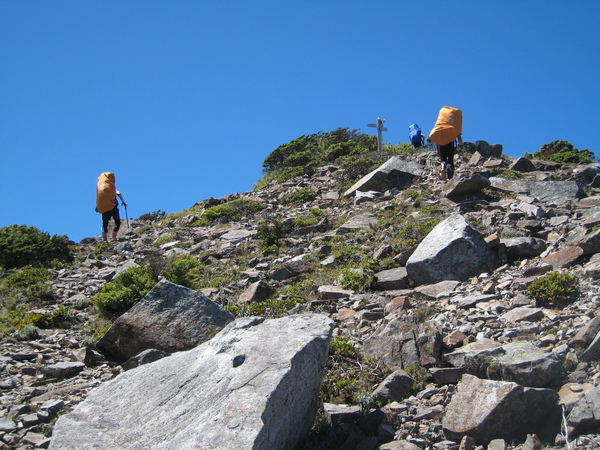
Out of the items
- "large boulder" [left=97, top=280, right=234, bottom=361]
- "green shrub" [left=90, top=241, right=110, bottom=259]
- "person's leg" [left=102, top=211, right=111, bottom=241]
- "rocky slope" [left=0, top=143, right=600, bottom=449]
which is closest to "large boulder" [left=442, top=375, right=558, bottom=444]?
"rocky slope" [left=0, top=143, right=600, bottom=449]

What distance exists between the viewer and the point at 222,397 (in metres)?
4.48

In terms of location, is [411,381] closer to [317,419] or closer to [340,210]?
[317,419]

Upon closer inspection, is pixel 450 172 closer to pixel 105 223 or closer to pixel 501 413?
pixel 105 223

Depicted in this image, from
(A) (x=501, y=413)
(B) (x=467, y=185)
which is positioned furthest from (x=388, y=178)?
(A) (x=501, y=413)

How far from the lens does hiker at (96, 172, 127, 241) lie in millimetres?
15477

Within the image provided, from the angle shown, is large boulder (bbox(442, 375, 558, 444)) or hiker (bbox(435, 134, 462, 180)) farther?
hiker (bbox(435, 134, 462, 180))

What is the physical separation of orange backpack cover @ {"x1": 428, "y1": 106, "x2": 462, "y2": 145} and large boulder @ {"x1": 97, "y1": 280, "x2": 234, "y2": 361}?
9073 mm

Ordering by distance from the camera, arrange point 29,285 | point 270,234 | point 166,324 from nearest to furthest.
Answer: point 166,324 < point 29,285 < point 270,234

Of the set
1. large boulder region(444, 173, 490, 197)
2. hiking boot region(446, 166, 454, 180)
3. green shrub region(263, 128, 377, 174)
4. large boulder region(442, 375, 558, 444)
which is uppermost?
green shrub region(263, 128, 377, 174)

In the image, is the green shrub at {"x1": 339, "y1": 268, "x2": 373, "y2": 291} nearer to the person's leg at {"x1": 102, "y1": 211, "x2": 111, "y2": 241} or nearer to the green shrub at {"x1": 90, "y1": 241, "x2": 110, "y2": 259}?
the green shrub at {"x1": 90, "y1": 241, "x2": 110, "y2": 259}

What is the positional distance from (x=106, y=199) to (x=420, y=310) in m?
10.9

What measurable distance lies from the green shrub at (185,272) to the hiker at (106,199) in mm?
4594

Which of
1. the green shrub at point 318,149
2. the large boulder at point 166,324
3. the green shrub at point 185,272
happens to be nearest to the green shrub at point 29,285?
the green shrub at point 185,272

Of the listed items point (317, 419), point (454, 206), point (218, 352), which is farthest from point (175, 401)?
point (454, 206)
